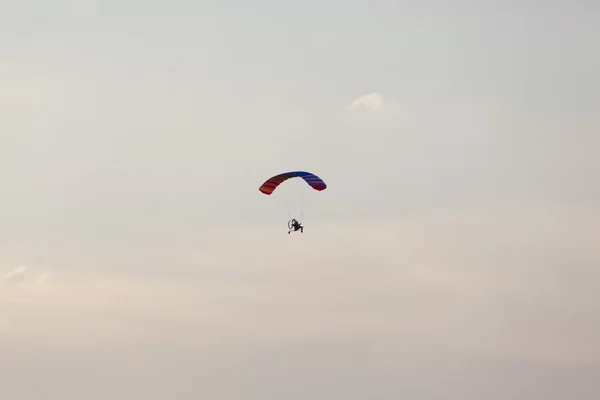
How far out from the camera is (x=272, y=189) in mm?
96375

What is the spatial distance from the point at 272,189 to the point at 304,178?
176 inches

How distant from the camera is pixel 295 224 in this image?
100 m

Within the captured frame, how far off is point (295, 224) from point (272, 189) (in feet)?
20.9

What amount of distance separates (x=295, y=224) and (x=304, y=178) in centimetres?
808

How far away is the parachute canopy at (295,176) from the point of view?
93625 millimetres

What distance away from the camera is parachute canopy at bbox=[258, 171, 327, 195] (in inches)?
3686

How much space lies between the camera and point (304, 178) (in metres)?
Answer: 94.4

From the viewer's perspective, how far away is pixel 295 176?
95938 millimetres
